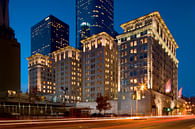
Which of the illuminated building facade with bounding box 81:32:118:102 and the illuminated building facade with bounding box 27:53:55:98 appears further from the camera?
the illuminated building facade with bounding box 27:53:55:98

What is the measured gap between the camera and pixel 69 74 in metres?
140

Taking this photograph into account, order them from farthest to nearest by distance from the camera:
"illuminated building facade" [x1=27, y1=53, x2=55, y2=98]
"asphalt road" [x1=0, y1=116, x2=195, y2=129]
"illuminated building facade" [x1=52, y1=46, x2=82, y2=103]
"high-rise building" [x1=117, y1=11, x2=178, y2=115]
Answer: "illuminated building facade" [x1=27, y1=53, x2=55, y2=98] < "illuminated building facade" [x1=52, y1=46, x2=82, y2=103] < "high-rise building" [x1=117, y1=11, x2=178, y2=115] < "asphalt road" [x1=0, y1=116, x2=195, y2=129]

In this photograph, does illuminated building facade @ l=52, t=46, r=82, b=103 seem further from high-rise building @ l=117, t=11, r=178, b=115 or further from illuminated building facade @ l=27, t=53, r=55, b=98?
high-rise building @ l=117, t=11, r=178, b=115

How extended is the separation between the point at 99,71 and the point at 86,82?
12377 mm

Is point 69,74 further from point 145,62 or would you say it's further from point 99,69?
point 145,62

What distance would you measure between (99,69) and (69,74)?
27630 millimetres

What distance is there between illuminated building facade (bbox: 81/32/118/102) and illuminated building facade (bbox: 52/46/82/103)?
46.6 ft

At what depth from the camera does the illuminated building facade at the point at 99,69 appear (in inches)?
4754

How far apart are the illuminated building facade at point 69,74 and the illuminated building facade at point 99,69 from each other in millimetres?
14193

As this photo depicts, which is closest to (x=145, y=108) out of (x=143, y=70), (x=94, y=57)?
(x=143, y=70)

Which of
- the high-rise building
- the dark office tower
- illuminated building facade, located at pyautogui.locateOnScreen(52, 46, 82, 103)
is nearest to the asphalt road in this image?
the dark office tower

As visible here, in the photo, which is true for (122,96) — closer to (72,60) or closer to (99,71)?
(99,71)

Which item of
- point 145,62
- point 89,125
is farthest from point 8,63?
point 89,125

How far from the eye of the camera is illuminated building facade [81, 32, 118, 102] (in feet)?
396
